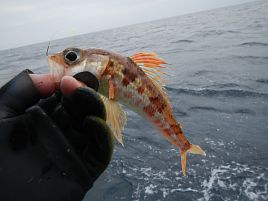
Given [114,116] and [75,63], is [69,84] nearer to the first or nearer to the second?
[75,63]

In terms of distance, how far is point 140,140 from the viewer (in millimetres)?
9109

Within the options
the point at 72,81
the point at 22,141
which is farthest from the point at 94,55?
the point at 22,141

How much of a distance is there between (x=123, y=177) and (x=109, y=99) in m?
4.55

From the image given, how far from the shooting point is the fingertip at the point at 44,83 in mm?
2824

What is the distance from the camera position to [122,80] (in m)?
3.12

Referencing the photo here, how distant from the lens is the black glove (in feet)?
8.57

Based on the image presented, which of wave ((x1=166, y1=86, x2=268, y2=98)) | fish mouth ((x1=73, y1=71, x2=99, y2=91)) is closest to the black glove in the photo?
fish mouth ((x1=73, y1=71, x2=99, y2=91))

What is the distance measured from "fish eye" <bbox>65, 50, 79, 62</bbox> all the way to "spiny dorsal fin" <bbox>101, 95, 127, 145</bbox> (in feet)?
1.93

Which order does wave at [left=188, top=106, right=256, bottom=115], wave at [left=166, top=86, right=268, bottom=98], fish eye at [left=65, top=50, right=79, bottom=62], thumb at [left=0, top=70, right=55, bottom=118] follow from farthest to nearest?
wave at [left=166, top=86, right=268, bottom=98] < wave at [left=188, top=106, right=256, bottom=115] < fish eye at [left=65, top=50, right=79, bottom=62] < thumb at [left=0, top=70, right=55, bottom=118]

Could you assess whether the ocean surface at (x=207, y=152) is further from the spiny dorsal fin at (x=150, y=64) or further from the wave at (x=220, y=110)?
the spiny dorsal fin at (x=150, y=64)

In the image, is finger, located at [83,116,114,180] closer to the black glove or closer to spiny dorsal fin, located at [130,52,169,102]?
the black glove

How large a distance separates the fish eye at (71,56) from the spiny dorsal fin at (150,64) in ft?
2.36

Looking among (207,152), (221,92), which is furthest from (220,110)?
(207,152)

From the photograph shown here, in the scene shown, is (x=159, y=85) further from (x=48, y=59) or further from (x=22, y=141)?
(x=22, y=141)
